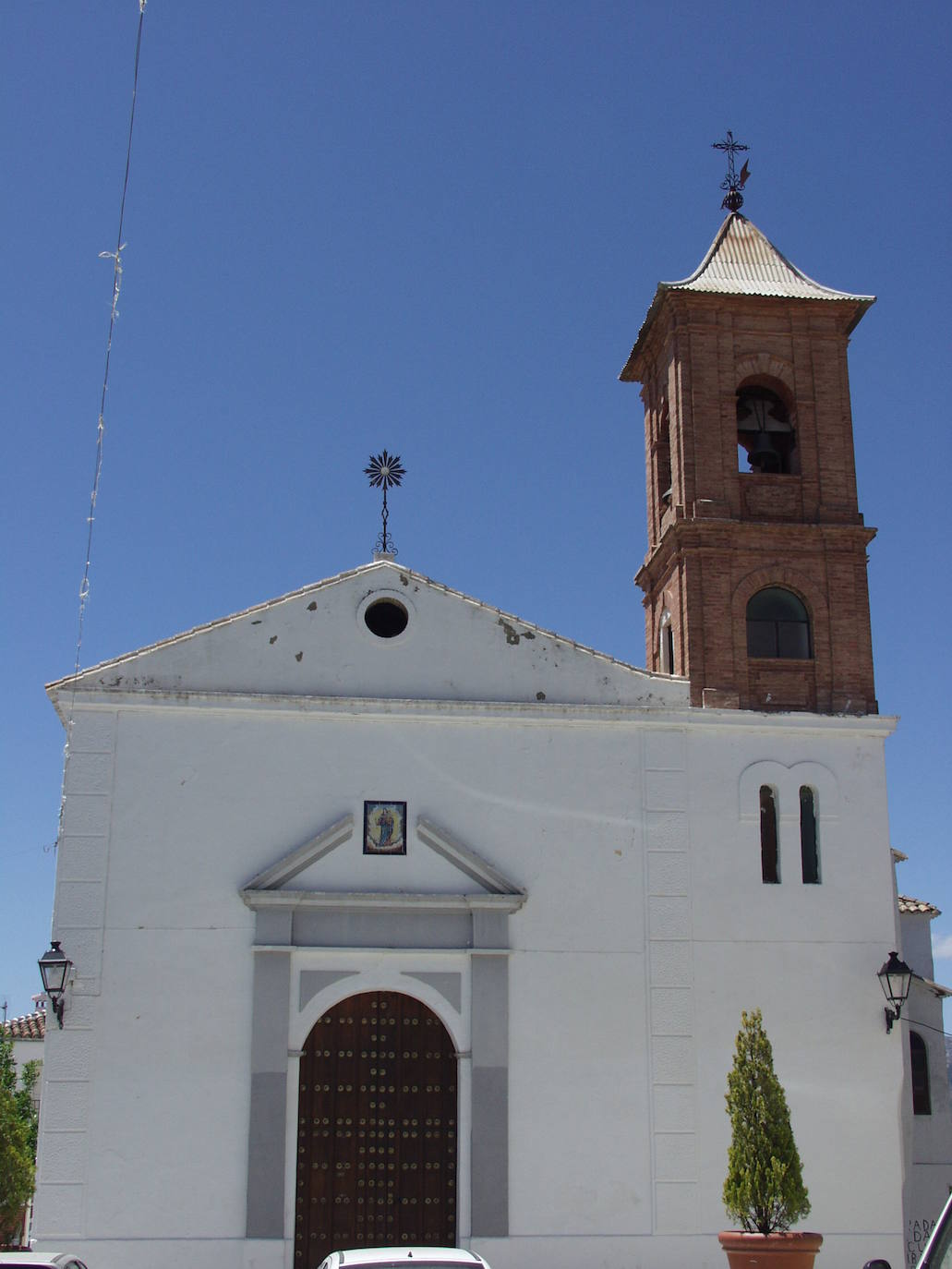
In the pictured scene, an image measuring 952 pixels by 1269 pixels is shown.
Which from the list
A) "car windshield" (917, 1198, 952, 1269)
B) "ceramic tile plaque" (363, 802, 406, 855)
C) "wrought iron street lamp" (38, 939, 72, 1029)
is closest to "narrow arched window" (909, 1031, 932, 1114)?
"ceramic tile plaque" (363, 802, 406, 855)

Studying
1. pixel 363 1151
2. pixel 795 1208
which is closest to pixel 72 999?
pixel 363 1151

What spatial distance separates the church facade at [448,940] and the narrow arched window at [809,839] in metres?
0.04

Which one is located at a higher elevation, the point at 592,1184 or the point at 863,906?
the point at 863,906

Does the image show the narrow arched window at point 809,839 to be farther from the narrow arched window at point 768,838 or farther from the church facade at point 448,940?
the narrow arched window at point 768,838

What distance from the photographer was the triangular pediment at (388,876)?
52.9 ft

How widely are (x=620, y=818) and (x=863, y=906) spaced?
295cm

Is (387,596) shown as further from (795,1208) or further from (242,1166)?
(795,1208)

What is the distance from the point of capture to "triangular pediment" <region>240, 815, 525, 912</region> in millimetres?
16109

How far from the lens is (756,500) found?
19.1 metres

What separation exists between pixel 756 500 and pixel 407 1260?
41.2ft

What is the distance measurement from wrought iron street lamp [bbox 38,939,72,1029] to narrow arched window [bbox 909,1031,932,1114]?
39.9ft

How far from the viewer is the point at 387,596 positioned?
56.5 feet

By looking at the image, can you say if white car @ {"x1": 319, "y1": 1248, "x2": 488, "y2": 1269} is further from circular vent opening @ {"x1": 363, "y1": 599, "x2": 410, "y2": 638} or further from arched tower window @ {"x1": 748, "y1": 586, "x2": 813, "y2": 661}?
arched tower window @ {"x1": 748, "y1": 586, "x2": 813, "y2": 661}

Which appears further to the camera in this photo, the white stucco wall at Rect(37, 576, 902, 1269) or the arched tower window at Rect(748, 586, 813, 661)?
the arched tower window at Rect(748, 586, 813, 661)
